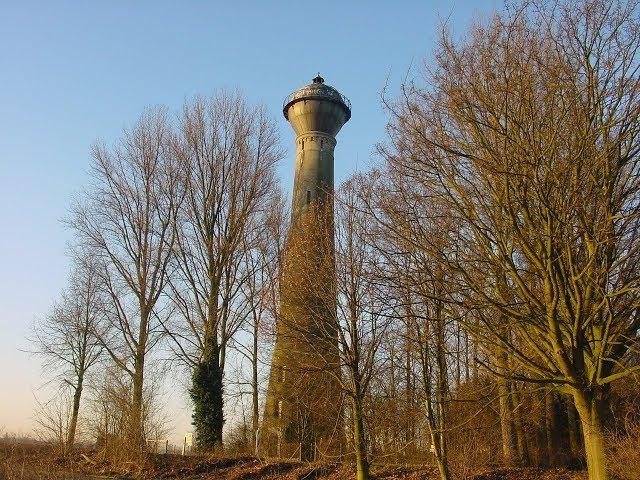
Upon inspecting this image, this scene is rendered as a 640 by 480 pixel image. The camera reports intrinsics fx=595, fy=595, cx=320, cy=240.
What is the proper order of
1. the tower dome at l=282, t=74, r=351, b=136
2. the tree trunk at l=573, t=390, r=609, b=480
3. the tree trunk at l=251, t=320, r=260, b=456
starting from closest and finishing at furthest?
the tree trunk at l=573, t=390, r=609, b=480 → the tree trunk at l=251, t=320, r=260, b=456 → the tower dome at l=282, t=74, r=351, b=136

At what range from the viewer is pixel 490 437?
1792cm

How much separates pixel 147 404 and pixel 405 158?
40.4 feet

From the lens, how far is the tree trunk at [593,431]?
642 centimetres

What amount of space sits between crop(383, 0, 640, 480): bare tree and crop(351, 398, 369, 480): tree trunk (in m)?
5.59

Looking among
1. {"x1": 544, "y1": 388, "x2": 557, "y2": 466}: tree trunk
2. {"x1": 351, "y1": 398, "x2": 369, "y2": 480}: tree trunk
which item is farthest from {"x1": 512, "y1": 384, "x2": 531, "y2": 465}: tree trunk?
{"x1": 351, "y1": 398, "x2": 369, "y2": 480}: tree trunk

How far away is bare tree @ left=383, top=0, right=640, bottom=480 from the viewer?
6523mm

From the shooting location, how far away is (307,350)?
586 inches

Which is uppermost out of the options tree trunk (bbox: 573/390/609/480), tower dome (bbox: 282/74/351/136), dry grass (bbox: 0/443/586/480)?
tower dome (bbox: 282/74/351/136)

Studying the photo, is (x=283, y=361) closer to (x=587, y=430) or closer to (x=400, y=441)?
(x=400, y=441)

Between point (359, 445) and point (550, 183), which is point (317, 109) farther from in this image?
point (550, 183)

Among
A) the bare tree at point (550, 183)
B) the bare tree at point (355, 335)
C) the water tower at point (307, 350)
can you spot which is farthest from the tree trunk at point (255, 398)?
the bare tree at point (550, 183)

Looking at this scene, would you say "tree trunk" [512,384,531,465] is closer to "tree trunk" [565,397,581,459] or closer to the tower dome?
"tree trunk" [565,397,581,459]

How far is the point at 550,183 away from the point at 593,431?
9.13 ft

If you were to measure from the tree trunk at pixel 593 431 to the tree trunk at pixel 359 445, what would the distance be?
21.0 ft
